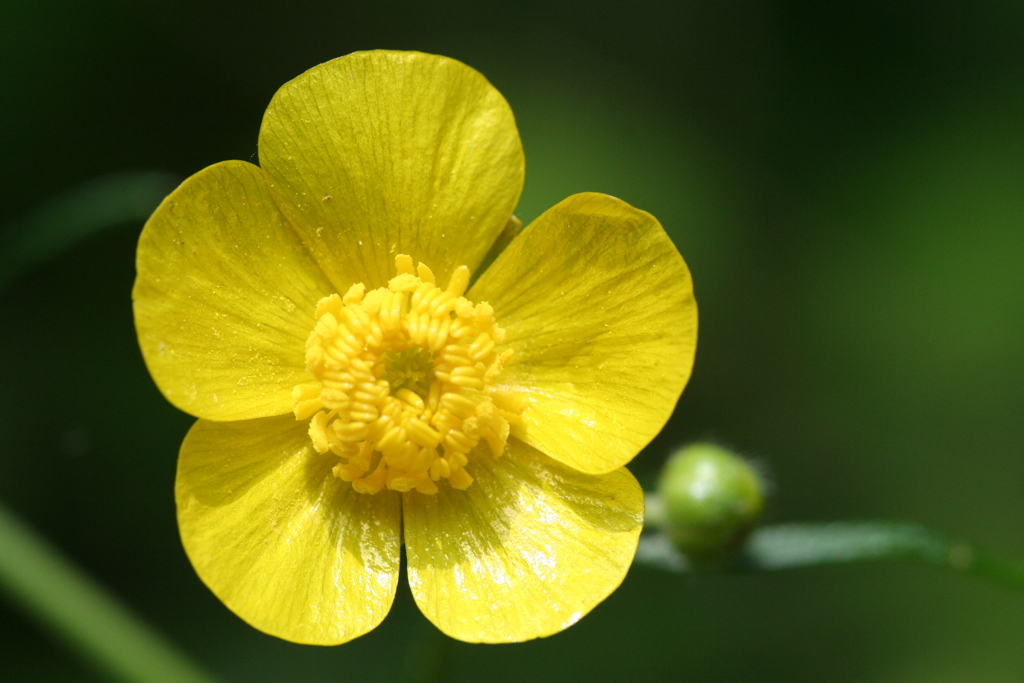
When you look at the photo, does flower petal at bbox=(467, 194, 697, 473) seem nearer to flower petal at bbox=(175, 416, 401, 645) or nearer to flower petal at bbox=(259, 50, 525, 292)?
flower petal at bbox=(259, 50, 525, 292)

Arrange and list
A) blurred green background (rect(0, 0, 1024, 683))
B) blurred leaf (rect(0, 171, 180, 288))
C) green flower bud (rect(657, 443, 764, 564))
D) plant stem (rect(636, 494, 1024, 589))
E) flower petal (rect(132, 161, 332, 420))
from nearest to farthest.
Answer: flower petal (rect(132, 161, 332, 420)), plant stem (rect(636, 494, 1024, 589)), green flower bud (rect(657, 443, 764, 564)), blurred leaf (rect(0, 171, 180, 288)), blurred green background (rect(0, 0, 1024, 683))

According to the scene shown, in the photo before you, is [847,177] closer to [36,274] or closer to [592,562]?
[592,562]

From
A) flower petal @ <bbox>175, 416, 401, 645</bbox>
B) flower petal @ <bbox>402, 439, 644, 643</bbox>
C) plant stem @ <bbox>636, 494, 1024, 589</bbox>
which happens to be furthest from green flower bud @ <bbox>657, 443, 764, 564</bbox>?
flower petal @ <bbox>175, 416, 401, 645</bbox>

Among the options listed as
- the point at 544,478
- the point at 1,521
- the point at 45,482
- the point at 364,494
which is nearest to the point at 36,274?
the point at 45,482

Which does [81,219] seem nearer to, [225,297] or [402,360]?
[225,297]

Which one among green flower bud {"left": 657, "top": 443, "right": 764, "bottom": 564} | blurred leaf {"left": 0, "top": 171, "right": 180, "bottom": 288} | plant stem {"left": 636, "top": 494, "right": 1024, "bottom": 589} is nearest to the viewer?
plant stem {"left": 636, "top": 494, "right": 1024, "bottom": 589}
